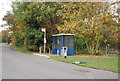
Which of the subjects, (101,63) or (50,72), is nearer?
(50,72)

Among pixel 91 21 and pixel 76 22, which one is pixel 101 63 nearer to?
pixel 91 21

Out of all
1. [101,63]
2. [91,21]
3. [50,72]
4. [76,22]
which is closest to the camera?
[50,72]

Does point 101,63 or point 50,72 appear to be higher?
point 101,63

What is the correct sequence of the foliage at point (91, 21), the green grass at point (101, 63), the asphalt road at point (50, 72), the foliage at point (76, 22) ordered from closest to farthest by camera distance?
the asphalt road at point (50, 72)
the green grass at point (101, 63)
the foliage at point (91, 21)
the foliage at point (76, 22)

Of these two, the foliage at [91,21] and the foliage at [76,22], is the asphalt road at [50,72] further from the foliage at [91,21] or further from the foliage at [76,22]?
the foliage at [76,22]

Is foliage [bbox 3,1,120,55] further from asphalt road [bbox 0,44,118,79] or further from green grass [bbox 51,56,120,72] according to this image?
asphalt road [bbox 0,44,118,79]

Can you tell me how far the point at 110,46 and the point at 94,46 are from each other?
388cm

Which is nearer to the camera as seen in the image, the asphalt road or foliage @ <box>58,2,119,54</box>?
the asphalt road

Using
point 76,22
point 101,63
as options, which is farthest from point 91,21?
point 101,63

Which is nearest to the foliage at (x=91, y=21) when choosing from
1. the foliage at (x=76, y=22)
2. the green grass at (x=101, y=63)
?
the foliage at (x=76, y=22)

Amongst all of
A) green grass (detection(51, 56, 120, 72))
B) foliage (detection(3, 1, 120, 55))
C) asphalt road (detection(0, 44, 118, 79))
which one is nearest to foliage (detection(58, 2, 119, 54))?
foliage (detection(3, 1, 120, 55))

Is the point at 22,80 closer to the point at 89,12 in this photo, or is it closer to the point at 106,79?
the point at 106,79

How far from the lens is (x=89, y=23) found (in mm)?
22250

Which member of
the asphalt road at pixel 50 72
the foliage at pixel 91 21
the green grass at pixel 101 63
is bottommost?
the asphalt road at pixel 50 72
